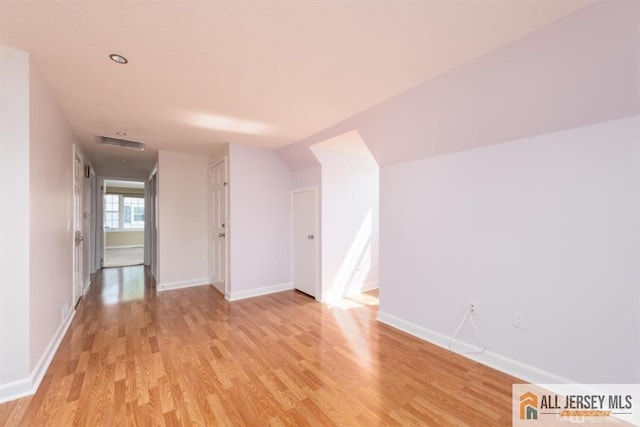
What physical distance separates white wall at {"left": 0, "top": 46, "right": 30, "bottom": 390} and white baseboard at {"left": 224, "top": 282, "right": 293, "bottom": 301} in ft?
7.31

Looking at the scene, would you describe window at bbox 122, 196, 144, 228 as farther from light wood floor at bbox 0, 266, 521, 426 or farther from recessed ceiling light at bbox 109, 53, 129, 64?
recessed ceiling light at bbox 109, 53, 129, 64

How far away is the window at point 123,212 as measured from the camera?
961cm

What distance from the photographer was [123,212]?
983cm

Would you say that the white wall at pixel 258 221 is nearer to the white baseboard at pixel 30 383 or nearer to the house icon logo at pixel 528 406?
the white baseboard at pixel 30 383

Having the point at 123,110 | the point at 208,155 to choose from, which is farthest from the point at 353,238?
the point at 123,110

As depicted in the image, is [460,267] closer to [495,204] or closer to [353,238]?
[495,204]

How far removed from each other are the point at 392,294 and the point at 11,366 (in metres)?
3.19

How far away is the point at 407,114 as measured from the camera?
8.09 ft

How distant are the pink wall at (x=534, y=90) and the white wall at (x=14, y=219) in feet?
8.96

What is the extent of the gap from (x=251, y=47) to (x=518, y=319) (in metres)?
2.80

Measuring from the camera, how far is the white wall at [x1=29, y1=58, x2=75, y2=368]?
194 centimetres

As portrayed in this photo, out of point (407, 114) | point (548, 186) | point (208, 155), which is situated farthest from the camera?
point (208, 155)

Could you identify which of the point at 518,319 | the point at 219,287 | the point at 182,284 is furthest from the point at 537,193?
the point at 182,284

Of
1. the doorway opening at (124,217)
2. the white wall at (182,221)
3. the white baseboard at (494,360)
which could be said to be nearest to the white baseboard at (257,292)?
the white wall at (182,221)
